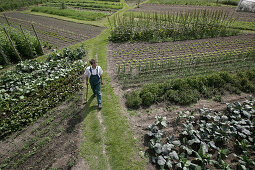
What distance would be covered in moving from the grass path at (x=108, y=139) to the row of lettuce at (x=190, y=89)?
→ 3.57 ft

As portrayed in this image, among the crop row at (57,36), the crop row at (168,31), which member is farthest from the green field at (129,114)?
the crop row at (57,36)

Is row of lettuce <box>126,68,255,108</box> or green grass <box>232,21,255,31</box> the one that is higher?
green grass <box>232,21,255,31</box>

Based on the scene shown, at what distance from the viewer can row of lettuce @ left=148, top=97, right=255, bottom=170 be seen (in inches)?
198

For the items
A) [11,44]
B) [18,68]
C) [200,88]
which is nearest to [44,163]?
[18,68]

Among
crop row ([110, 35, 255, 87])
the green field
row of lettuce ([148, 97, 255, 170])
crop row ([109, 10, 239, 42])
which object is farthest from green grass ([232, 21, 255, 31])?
row of lettuce ([148, 97, 255, 170])

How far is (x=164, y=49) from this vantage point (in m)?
13.6

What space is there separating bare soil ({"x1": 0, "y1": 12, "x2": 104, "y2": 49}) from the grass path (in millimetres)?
10086

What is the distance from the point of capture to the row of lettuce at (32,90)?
6.51m

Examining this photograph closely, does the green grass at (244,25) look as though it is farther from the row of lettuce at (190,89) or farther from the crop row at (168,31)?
the row of lettuce at (190,89)

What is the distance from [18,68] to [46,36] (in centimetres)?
964

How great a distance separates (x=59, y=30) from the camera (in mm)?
18859

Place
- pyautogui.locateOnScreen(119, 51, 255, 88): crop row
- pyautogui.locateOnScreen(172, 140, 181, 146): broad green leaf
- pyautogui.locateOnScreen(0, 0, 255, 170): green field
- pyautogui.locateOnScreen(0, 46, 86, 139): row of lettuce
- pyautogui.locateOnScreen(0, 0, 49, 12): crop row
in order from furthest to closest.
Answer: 1. pyautogui.locateOnScreen(0, 0, 49, 12): crop row
2. pyautogui.locateOnScreen(119, 51, 255, 88): crop row
3. pyautogui.locateOnScreen(0, 46, 86, 139): row of lettuce
4. pyautogui.locateOnScreen(172, 140, 181, 146): broad green leaf
5. pyautogui.locateOnScreen(0, 0, 255, 170): green field

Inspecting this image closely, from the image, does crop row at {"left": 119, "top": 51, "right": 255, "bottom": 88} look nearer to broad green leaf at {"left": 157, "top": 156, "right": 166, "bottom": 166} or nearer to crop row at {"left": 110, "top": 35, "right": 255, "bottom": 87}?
crop row at {"left": 110, "top": 35, "right": 255, "bottom": 87}

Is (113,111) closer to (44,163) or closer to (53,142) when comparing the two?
(53,142)
